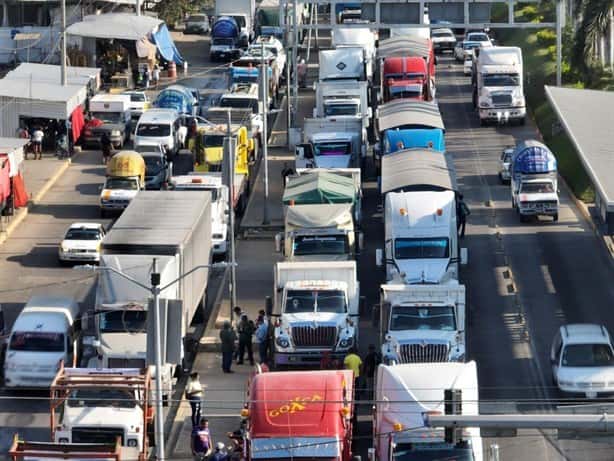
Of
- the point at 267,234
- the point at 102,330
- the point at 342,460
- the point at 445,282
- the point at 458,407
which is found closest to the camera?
the point at 458,407

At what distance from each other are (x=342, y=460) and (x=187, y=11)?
83070mm

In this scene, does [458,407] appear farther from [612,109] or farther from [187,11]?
[187,11]

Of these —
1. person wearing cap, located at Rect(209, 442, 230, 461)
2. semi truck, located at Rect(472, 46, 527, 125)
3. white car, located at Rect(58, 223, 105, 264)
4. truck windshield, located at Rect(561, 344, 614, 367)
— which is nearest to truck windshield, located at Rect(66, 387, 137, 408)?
person wearing cap, located at Rect(209, 442, 230, 461)

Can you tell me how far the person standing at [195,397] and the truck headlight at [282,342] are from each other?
3487 millimetres

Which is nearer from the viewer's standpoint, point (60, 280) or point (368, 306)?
point (368, 306)

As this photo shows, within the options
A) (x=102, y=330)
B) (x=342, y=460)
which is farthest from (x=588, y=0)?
(x=342, y=460)

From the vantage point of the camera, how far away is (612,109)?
63.2 meters

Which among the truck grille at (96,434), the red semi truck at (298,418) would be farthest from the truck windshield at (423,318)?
the truck grille at (96,434)

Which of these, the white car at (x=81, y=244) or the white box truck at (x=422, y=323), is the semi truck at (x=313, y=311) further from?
the white car at (x=81, y=244)

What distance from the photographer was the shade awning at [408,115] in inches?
2653

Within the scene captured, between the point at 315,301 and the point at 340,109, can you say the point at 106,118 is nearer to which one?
the point at 340,109

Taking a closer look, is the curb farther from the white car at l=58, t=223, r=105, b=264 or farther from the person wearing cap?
the person wearing cap

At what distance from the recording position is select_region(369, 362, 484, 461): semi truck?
36.0m

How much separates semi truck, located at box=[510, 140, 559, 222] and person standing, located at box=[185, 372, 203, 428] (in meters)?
21.4
